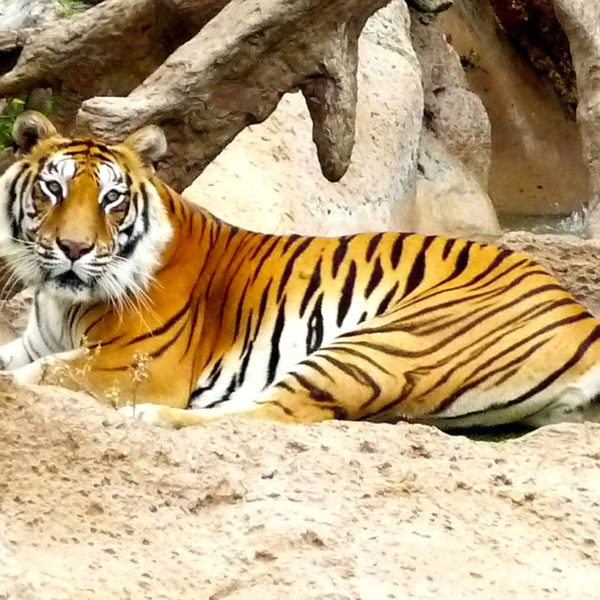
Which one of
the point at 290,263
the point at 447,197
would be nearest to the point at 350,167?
the point at 447,197

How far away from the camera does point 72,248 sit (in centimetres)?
466

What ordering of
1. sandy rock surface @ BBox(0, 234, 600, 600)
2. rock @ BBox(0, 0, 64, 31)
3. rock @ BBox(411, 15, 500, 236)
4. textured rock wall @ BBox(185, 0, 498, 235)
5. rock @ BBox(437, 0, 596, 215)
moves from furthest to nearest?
rock @ BBox(437, 0, 596, 215) → rock @ BBox(411, 15, 500, 236) → rock @ BBox(0, 0, 64, 31) → textured rock wall @ BBox(185, 0, 498, 235) → sandy rock surface @ BBox(0, 234, 600, 600)

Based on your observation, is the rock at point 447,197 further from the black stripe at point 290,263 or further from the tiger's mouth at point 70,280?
the tiger's mouth at point 70,280

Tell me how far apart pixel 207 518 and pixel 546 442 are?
108 cm

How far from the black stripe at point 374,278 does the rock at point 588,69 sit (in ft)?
9.85

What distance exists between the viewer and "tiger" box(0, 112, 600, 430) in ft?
15.2

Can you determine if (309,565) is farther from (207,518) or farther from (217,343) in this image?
(217,343)

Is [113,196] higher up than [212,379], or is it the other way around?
[113,196]

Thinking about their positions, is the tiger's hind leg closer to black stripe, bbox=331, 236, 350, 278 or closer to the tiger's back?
the tiger's back

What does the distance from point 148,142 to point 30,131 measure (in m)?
0.44

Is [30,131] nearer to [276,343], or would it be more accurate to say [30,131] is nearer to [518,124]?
[276,343]

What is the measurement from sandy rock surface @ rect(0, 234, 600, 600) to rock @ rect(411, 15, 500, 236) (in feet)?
18.7

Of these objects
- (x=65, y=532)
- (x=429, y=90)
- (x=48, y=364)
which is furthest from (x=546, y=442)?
(x=429, y=90)

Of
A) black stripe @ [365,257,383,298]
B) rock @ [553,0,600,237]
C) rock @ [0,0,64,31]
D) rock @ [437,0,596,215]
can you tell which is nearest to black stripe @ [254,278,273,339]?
black stripe @ [365,257,383,298]
